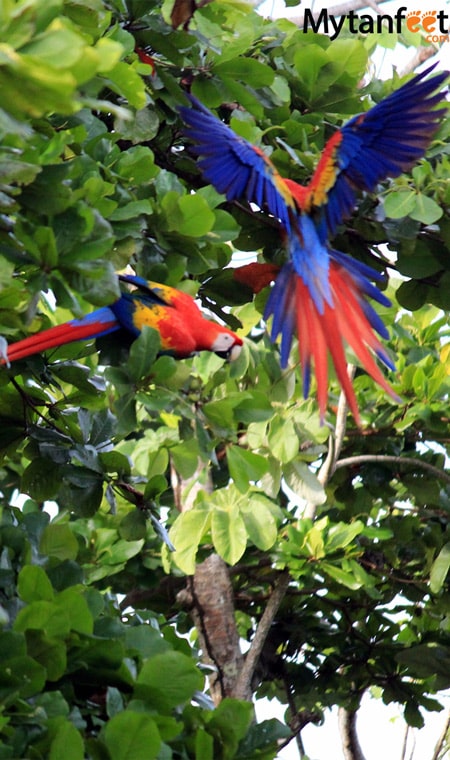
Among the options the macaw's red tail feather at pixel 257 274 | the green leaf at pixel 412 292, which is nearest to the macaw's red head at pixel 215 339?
the macaw's red tail feather at pixel 257 274

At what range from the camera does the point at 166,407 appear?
4.45 ft

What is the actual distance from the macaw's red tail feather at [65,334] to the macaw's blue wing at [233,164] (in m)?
0.23

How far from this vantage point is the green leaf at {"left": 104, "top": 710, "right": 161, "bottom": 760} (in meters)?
1.13

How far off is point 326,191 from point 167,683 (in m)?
0.67

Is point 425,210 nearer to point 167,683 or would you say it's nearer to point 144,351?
point 144,351

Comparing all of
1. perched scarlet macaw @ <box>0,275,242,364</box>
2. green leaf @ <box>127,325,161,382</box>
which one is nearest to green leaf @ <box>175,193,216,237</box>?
perched scarlet macaw @ <box>0,275,242,364</box>

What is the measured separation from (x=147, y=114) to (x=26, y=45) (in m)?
0.82

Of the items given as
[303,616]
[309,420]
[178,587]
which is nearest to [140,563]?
[178,587]

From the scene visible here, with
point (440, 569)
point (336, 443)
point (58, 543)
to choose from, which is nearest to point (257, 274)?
point (58, 543)

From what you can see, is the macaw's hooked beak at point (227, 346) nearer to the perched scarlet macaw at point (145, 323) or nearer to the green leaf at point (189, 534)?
the perched scarlet macaw at point (145, 323)

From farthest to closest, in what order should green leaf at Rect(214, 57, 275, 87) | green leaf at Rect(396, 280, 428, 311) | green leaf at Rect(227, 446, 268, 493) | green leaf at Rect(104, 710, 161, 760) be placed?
green leaf at Rect(396, 280, 428, 311) → green leaf at Rect(214, 57, 275, 87) → green leaf at Rect(227, 446, 268, 493) → green leaf at Rect(104, 710, 161, 760)

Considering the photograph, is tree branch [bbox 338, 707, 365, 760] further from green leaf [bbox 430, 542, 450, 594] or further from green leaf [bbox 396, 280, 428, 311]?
green leaf [bbox 396, 280, 428, 311]

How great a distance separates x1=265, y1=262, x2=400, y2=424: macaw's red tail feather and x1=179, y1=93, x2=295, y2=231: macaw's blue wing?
3.9 inches

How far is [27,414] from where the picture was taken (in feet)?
5.79
